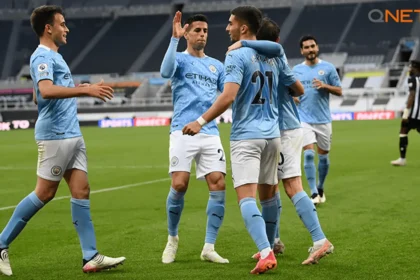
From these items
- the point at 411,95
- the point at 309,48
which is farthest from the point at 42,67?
the point at 411,95

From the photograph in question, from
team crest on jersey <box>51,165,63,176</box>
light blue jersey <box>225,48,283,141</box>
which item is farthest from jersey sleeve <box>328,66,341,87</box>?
team crest on jersey <box>51,165,63,176</box>

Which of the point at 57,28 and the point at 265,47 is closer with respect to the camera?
the point at 265,47

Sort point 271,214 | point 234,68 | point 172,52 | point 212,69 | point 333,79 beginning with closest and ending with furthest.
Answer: point 234,68, point 271,214, point 172,52, point 212,69, point 333,79

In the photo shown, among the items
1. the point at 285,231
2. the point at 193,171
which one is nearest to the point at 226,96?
the point at 285,231

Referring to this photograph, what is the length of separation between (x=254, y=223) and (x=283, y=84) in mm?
1305

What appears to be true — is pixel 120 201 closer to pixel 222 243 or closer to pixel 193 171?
pixel 222 243

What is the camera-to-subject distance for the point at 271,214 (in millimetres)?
7113

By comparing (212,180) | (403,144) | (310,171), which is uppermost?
(212,180)

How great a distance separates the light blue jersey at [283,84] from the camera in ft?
21.2

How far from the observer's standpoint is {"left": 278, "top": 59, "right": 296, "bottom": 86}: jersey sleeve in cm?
677

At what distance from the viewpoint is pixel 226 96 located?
622 cm

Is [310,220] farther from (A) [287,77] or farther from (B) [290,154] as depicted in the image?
(A) [287,77]

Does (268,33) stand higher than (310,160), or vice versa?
(268,33)

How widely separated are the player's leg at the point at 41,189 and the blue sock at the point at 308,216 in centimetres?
201
